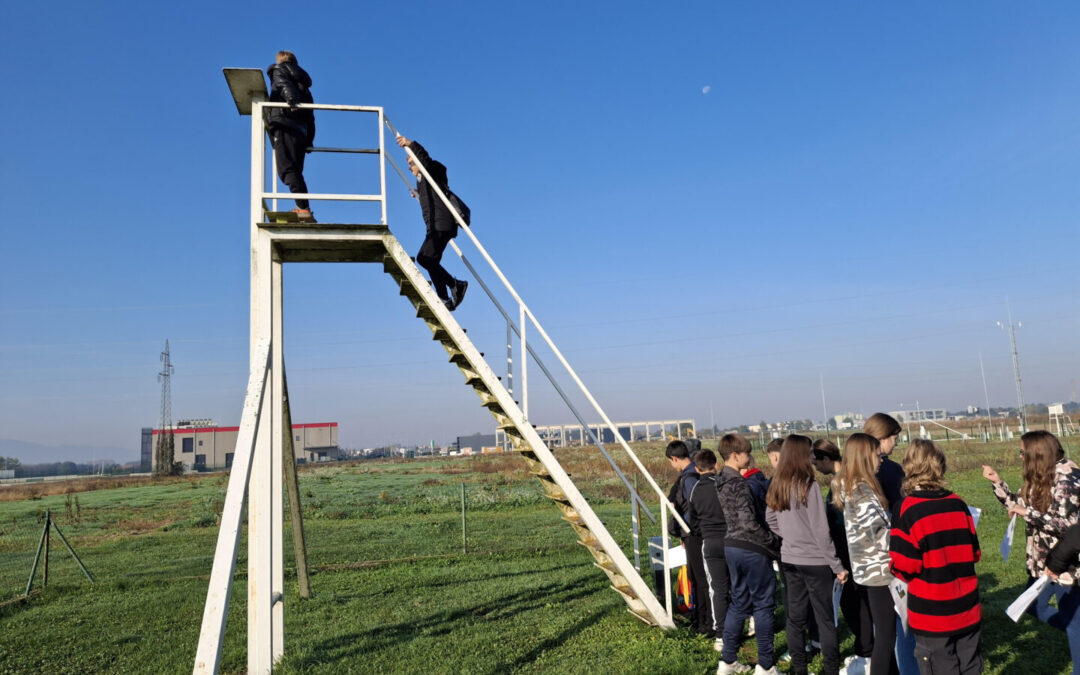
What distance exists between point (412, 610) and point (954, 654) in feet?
22.5

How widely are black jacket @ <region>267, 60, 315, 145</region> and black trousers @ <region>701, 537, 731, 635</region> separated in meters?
6.09

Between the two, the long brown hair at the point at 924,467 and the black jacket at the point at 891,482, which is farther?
the black jacket at the point at 891,482

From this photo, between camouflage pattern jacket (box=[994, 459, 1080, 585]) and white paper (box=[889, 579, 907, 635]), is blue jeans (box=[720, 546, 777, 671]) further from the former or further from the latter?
camouflage pattern jacket (box=[994, 459, 1080, 585])

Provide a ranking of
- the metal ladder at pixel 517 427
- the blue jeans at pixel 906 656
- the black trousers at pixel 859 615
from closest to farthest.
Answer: the blue jeans at pixel 906 656 → the black trousers at pixel 859 615 → the metal ladder at pixel 517 427

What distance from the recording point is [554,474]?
6887mm

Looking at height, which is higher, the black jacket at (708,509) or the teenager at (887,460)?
the teenager at (887,460)

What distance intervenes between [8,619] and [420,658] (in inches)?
291

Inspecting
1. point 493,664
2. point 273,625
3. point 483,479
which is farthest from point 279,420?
point 483,479

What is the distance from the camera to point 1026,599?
464 centimetres

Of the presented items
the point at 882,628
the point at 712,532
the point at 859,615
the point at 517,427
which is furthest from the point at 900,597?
the point at 517,427

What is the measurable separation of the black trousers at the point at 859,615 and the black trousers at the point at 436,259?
501 cm

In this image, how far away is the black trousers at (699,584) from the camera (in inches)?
284

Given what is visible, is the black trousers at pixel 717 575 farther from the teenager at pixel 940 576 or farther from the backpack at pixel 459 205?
the backpack at pixel 459 205

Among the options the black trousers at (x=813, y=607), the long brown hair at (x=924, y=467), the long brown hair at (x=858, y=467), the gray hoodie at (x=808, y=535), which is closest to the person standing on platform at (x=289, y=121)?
the gray hoodie at (x=808, y=535)
